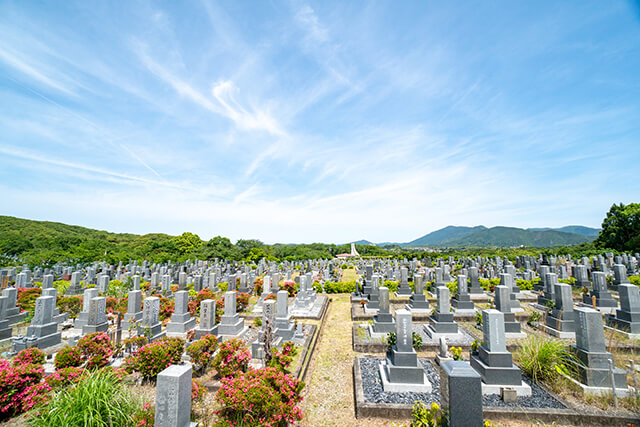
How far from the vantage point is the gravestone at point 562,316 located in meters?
10.1

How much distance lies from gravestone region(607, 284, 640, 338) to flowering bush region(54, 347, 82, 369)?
17376 mm

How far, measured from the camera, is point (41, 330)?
340 inches

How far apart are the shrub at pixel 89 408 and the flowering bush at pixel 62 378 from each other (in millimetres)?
790

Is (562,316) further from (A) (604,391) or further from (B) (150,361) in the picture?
(B) (150,361)

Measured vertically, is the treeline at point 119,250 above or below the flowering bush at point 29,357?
above

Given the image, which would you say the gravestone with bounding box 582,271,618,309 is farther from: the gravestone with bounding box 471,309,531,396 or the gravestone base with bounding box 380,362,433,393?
the gravestone base with bounding box 380,362,433,393

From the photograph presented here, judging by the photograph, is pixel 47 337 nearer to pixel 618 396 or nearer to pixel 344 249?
pixel 618 396

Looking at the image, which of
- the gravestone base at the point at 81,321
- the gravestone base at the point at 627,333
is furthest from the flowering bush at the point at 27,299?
the gravestone base at the point at 627,333

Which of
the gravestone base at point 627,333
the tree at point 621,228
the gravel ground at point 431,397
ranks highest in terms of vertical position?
the tree at point 621,228

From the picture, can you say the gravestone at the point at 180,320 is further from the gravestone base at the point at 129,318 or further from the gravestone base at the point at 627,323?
the gravestone base at the point at 627,323

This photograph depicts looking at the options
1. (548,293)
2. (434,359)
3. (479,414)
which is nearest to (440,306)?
(434,359)

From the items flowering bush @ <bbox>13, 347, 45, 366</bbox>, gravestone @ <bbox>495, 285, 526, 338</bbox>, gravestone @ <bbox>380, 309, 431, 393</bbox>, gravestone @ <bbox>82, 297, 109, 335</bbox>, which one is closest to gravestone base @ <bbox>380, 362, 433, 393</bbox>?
gravestone @ <bbox>380, 309, 431, 393</bbox>

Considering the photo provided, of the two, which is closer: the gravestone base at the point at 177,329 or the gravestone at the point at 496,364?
the gravestone at the point at 496,364

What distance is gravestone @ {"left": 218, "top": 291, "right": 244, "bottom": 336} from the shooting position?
10.4 m
